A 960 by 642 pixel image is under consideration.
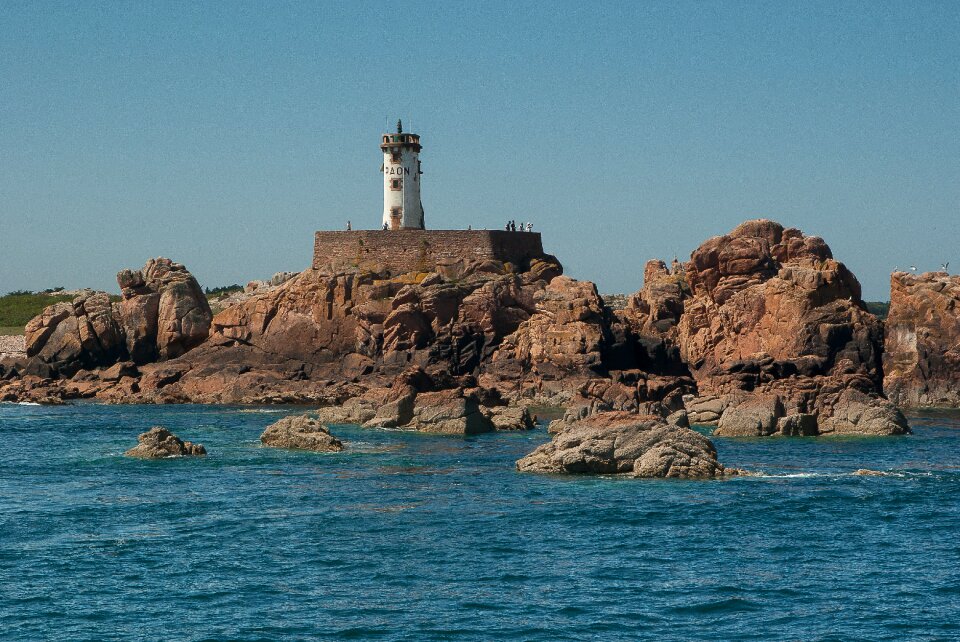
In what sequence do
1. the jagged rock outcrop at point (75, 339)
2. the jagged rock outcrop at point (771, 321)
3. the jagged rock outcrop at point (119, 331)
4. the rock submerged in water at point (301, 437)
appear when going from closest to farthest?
the rock submerged in water at point (301, 437) → the jagged rock outcrop at point (771, 321) → the jagged rock outcrop at point (75, 339) → the jagged rock outcrop at point (119, 331)

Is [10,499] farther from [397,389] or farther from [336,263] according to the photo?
[336,263]

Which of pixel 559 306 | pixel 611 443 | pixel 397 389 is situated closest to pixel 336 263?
pixel 559 306

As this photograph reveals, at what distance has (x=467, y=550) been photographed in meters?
37.2

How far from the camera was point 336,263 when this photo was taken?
101 meters

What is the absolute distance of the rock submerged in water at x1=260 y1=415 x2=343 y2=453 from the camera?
6041 centimetres

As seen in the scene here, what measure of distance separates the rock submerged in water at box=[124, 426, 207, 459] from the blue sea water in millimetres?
842

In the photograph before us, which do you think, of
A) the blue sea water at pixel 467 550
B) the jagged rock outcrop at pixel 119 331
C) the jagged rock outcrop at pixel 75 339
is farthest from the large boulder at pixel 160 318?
the blue sea water at pixel 467 550

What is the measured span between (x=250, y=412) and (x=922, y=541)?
51.7 metres

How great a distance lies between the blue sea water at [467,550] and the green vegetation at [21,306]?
3033 inches

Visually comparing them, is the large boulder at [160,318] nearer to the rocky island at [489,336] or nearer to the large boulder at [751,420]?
the rocky island at [489,336]

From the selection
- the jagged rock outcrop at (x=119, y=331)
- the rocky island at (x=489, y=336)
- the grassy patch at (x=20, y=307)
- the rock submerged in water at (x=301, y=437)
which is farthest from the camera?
the grassy patch at (x=20, y=307)

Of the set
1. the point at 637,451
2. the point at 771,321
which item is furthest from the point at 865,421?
the point at 771,321

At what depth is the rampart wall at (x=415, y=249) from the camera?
331 ft

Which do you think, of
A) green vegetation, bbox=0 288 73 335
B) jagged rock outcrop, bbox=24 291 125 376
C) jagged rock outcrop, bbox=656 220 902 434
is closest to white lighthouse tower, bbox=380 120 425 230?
jagged rock outcrop, bbox=24 291 125 376
